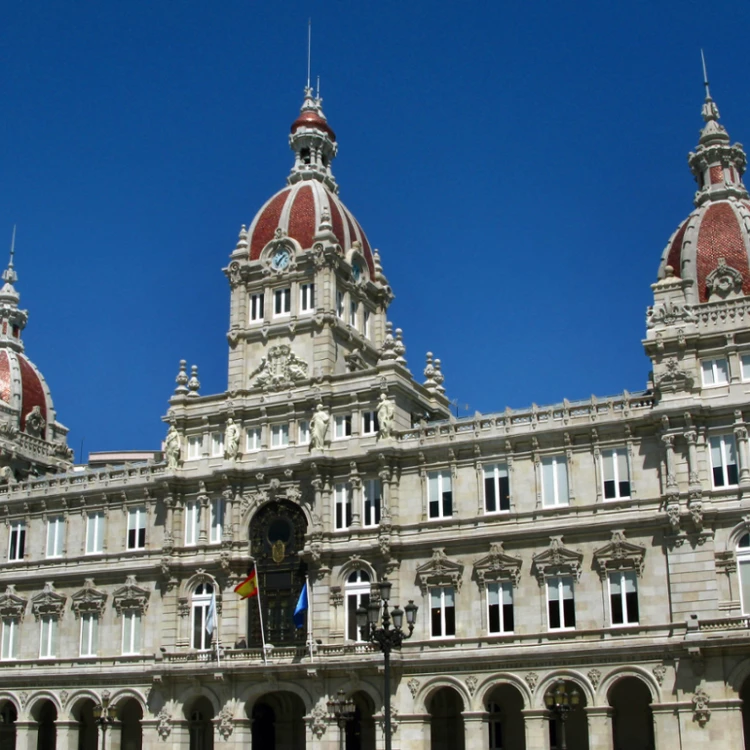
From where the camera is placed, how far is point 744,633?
5234 centimetres

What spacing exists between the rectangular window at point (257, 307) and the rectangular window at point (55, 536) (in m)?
19.5

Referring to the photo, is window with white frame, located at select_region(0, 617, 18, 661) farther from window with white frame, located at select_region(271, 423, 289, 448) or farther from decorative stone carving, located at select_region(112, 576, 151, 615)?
window with white frame, located at select_region(271, 423, 289, 448)

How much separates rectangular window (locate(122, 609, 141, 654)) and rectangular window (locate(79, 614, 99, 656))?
7.75ft

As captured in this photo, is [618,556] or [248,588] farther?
[248,588]

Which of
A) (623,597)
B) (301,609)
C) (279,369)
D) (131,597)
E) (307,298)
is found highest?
(307,298)

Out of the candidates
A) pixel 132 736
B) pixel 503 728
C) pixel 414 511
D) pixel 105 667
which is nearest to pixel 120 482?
pixel 105 667

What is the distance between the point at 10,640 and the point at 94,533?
947 centimetres

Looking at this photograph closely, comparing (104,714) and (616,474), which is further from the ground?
(616,474)

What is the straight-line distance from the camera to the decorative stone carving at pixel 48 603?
245 feet

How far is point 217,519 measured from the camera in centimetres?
7038

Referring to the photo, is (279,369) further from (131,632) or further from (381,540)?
(131,632)

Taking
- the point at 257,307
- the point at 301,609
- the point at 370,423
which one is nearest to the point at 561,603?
the point at 301,609

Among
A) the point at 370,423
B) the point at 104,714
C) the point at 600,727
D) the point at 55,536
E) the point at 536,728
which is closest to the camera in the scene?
the point at 600,727

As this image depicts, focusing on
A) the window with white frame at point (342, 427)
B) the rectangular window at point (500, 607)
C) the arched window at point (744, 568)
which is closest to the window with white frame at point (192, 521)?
the window with white frame at point (342, 427)
